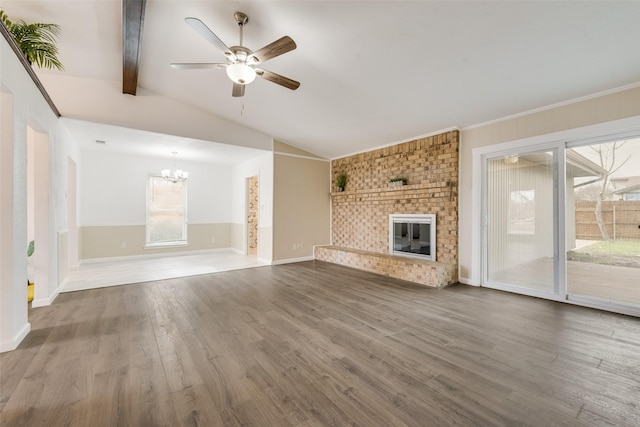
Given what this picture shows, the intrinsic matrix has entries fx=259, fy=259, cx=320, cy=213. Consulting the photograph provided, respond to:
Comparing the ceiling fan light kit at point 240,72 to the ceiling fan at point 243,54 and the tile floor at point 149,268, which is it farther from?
the tile floor at point 149,268

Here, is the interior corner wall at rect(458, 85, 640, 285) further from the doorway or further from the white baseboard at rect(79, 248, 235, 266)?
the white baseboard at rect(79, 248, 235, 266)

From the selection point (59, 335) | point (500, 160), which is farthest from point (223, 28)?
point (500, 160)

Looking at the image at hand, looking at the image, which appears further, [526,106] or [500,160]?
[500,160]

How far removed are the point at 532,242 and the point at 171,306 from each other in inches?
193

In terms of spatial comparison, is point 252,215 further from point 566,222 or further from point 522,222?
point 566,222

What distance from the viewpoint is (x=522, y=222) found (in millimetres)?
3719

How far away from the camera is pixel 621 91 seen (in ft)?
9.59

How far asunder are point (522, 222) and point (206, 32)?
4467mm

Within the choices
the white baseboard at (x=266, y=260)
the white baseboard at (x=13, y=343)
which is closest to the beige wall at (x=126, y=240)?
the white baseboard at (x=266, y=260)

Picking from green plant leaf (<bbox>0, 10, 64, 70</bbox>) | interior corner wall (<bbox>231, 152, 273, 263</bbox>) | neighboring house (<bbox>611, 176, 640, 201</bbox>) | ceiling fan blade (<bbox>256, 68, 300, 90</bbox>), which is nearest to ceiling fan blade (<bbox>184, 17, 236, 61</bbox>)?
ceiling fan blade (<bbox>256, 68, 300, 90</bbox>)

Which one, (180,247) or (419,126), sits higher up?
(419,126)

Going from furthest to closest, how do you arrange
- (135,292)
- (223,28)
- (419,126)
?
(419,126), (135,292), (223,28)

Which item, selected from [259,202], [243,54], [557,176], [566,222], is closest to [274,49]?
[243,54]

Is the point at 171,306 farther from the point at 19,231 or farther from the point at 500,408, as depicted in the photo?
the point at 500,408
